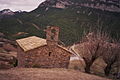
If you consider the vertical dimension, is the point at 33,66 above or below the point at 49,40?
below

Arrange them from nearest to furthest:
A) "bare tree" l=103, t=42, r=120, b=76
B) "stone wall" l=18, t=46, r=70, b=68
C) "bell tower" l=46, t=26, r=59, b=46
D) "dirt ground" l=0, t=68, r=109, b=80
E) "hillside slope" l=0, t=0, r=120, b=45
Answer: "dirt ground" l=0, t=68, r=109, b=80
"stone wall" l=18, t=46, r=70, b=68
"bell tower" l=46, t=26, r=59, b=46
"bare tree" l=103, t=42, r=120, b=76
"hillside slope" l=0, t=0, r=120, b=45

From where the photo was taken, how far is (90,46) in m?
24.7

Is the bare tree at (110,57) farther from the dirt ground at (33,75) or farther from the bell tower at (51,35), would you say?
the dirt ground at (33,75)

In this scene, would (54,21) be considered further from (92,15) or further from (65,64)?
(65,64)

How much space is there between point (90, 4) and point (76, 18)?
115 feet

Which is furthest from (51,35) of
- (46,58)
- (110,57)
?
(110,57)

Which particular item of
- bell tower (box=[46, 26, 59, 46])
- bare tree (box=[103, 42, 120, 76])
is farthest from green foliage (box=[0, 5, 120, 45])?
bell tower (box=[46, 26, 59, 46])

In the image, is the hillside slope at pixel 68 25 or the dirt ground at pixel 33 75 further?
the hillside slope at pixel 68 25

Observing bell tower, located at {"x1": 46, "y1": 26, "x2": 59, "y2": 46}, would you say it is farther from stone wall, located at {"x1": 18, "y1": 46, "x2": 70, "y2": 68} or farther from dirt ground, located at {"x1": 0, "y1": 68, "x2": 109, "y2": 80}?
dirt ground, located at {"x1": 0, "y1": 68, "x2": 109, "y2": 80}

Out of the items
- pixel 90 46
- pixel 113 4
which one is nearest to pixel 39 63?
pixel 90 46

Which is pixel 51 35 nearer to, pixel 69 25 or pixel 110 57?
pixel 110 57

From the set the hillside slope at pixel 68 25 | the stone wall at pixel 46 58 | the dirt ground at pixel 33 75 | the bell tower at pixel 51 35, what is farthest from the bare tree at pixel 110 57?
the hillside slope at pixel 68 25

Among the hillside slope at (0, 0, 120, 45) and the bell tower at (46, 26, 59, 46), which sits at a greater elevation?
the bell tower at (46, 26, 59, 46)

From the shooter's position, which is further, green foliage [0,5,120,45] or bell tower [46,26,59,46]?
green foliage [0,5,120,45]
